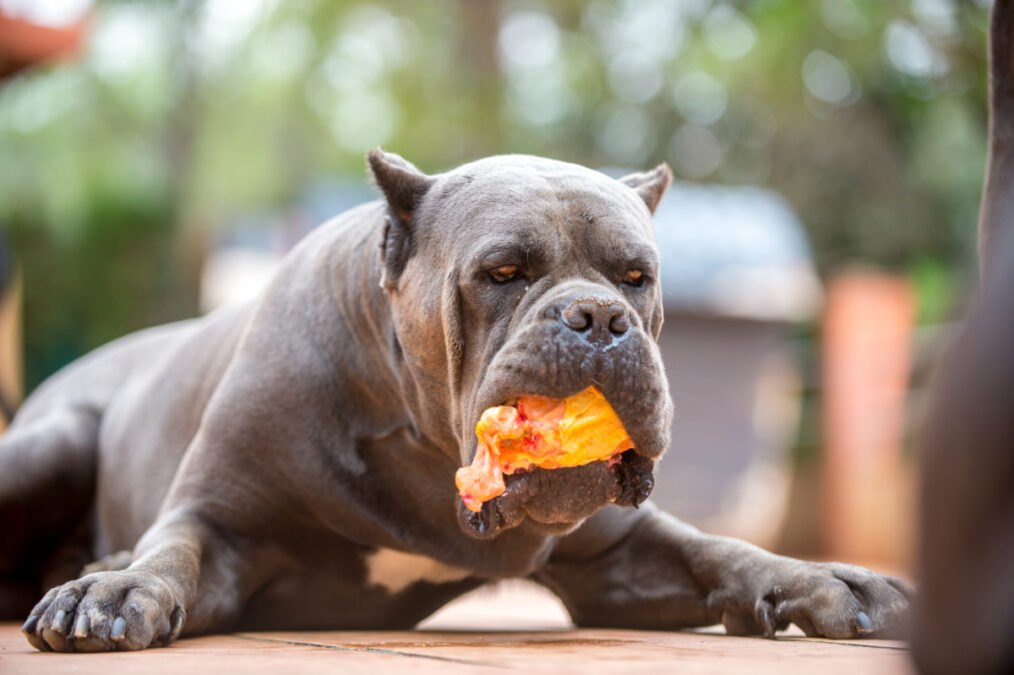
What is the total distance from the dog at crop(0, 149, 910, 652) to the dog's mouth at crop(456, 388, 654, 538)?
0.01 m

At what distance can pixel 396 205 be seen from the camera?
131 inches

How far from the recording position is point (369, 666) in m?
2.27

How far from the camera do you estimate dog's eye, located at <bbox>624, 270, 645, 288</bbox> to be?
304 centimetres

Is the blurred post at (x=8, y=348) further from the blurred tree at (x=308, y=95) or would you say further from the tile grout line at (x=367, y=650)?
the blurred tree at (x=308, y=95)

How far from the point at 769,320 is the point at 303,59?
6393 millimetres

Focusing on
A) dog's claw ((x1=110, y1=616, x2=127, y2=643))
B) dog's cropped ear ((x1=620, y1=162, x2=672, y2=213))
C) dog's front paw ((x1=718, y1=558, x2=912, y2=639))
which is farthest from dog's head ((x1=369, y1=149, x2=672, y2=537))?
dog's claw ((x1=110, y1=616, x2=127, y2=643))

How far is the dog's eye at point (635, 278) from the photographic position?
3039 mm

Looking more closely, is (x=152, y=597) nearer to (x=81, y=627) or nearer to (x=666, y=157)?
(x=81, y=627)

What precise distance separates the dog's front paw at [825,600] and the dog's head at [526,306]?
0.51m

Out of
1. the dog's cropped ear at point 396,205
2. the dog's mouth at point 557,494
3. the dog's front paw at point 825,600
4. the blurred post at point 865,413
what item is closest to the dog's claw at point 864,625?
the dog's front paw at point 825,600

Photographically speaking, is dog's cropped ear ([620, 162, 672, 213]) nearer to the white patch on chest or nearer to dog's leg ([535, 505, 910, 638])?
dog's leg ([535, 505, 910, 638])

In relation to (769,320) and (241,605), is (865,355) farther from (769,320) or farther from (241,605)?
(241,605)

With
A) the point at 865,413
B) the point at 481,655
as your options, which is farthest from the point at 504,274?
the point at 865,413

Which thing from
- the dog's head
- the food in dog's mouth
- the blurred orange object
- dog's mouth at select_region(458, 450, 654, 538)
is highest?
the blurred orange object
